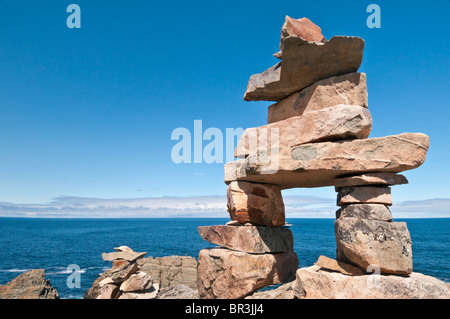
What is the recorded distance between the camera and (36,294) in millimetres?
20859

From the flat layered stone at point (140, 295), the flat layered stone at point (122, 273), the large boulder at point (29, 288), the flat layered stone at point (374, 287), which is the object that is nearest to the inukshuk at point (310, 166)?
the flat layered stone at point (374, 287)

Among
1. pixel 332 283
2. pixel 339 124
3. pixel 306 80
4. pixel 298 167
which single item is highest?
pixel 306 80

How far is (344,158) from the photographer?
5379 mm

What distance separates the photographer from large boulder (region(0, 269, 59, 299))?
20703 mm

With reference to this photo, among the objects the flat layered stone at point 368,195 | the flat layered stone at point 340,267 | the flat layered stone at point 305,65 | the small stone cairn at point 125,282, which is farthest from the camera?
the small stone cairn at point 125,282

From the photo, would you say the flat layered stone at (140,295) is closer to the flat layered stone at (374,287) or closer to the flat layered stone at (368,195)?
the flat layered stone at (374,287)

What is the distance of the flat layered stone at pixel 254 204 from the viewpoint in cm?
707

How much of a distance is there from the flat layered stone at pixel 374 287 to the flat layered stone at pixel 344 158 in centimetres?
197

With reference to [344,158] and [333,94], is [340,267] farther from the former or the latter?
[333,94]

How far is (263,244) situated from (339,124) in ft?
11.3

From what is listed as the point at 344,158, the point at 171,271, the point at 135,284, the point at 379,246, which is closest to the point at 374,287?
the point at 379,246
